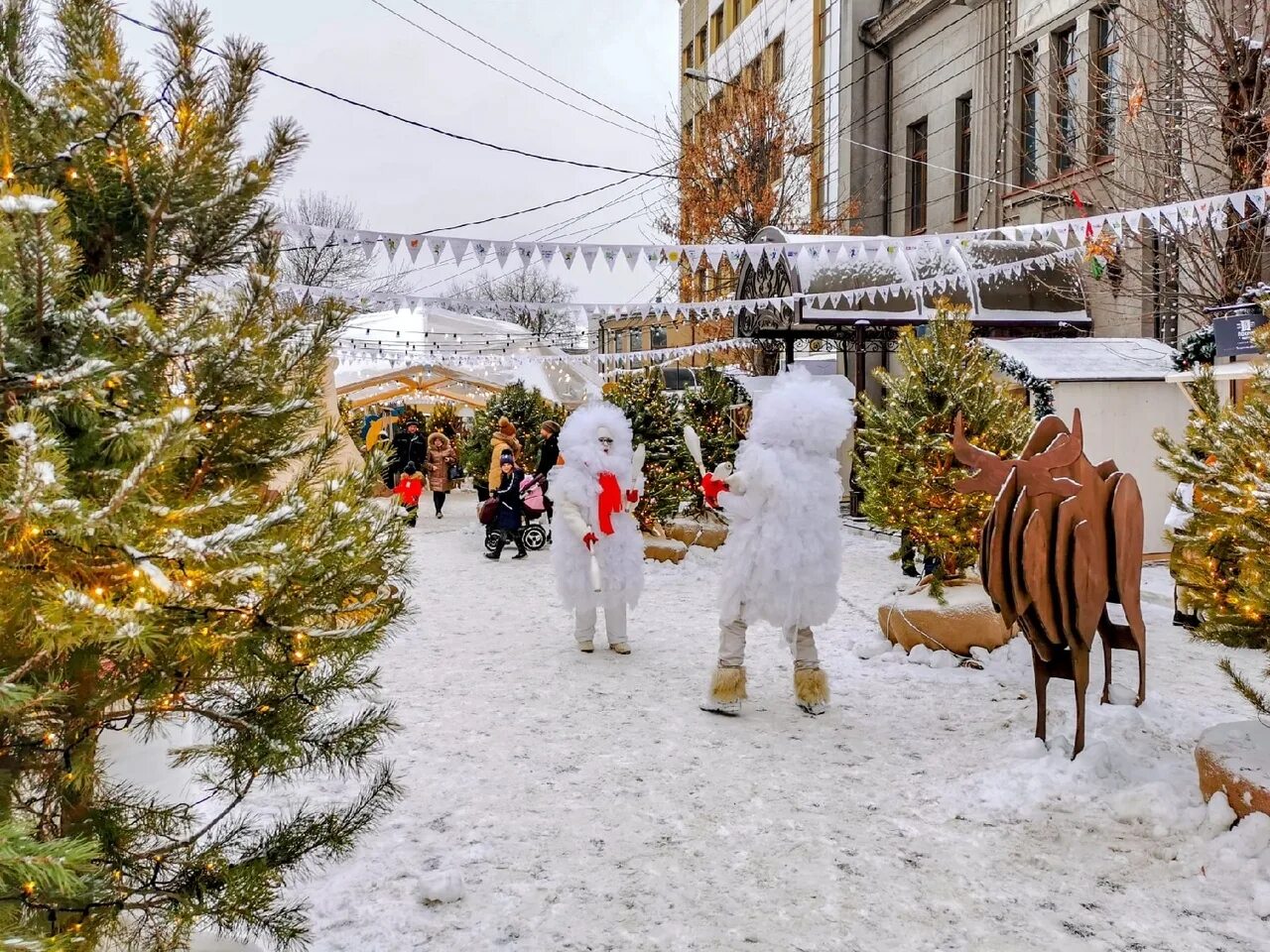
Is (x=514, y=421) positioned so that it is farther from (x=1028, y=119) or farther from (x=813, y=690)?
(x=813, y=690)

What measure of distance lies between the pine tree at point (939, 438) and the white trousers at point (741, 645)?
1.94 meters

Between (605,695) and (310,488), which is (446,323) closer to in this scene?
(605,695)

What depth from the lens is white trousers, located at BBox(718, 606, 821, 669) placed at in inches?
225

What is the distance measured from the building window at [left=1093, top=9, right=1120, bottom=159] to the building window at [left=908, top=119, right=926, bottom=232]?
6106mm

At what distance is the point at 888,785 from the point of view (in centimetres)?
454

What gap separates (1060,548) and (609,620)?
3696 millimetres

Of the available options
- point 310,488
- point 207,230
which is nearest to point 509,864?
point 310,488

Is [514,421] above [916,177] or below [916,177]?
below

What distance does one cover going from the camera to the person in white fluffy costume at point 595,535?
7199 mm

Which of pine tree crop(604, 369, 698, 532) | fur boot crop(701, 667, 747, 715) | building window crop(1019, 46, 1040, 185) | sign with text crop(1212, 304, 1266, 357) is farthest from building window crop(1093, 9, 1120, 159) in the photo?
fur boot crop(701, 667, 747, 715)

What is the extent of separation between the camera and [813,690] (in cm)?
570

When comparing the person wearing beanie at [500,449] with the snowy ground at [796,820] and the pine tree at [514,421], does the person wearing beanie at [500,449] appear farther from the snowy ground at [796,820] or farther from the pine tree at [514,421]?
the snowy ground at [796,820]

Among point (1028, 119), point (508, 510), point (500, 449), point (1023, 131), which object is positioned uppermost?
point (1028, 119)

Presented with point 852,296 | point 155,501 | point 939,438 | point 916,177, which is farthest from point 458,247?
point 916,177
